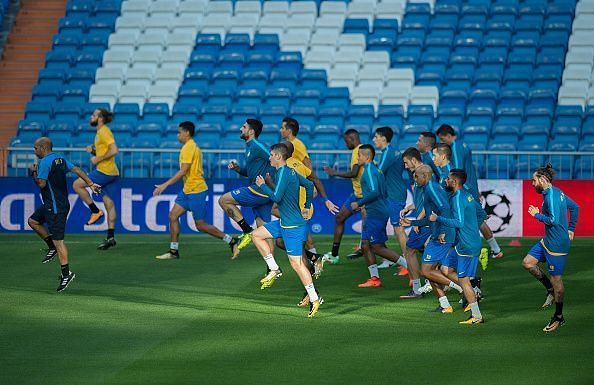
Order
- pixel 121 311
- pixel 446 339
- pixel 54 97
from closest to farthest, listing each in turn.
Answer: pixel 446 339
pixel 121 311
pixel 54 97

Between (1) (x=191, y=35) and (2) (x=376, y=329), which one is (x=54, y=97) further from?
(2) (x=376, y=329)

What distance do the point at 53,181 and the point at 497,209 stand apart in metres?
10.4

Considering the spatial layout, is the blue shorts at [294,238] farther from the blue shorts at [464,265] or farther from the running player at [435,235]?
the blue shorts at [464,265]

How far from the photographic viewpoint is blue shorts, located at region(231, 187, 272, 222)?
17.1m

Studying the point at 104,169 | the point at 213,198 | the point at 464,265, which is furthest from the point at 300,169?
the point at 213,198

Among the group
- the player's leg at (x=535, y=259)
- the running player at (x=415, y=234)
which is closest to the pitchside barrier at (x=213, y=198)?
the running player at (x=415, y=234)

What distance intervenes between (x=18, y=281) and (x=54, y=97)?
1287 centimetres

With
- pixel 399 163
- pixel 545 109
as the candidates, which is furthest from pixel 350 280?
pixel 545 109

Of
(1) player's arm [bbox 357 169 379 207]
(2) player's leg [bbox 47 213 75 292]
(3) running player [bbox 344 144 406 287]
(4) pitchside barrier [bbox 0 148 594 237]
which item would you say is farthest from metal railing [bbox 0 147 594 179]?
(2) player's leg [bbox 47 213 75 292]

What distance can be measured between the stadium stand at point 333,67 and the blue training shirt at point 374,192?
Answer: 9.53 meters

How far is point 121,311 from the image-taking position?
1355 centimetres

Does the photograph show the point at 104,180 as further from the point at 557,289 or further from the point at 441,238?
the point at 557,289

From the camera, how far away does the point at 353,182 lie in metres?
18.2

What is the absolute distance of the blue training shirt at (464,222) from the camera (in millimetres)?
12844
